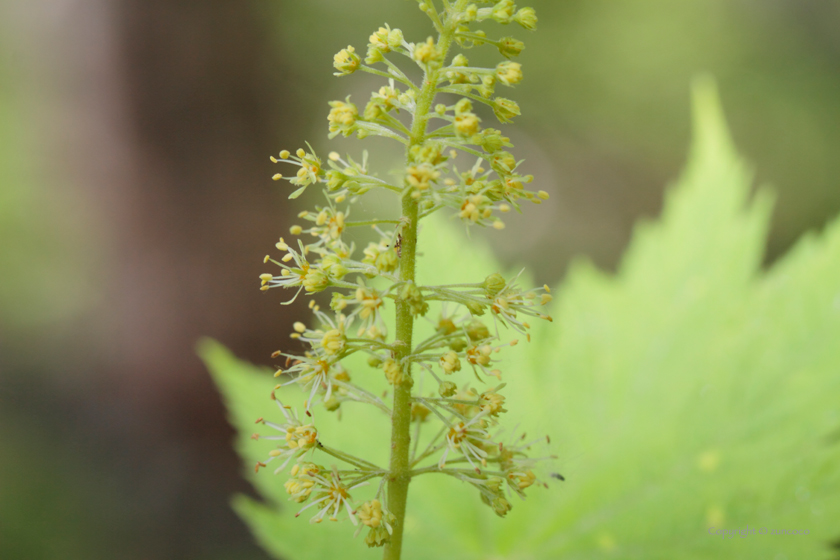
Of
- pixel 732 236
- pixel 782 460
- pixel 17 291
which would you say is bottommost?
pixel 17 291

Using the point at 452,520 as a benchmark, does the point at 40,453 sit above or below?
below

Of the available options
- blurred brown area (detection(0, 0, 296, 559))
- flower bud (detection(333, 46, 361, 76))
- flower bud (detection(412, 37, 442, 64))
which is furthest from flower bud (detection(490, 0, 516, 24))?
blurred brown area (detection(0, 0, 296, 559))

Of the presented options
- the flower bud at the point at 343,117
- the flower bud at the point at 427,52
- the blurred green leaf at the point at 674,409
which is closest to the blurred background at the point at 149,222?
the blurred green leaf at the point at 674,409

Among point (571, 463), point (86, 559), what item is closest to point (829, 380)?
point (571, 463)

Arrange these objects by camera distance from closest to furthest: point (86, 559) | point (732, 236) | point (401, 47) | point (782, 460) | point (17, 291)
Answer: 1. point (401, 47)
2. point (782, 460)
3. point (732, 236)
4. point (86, 559)
5. point (17, 291)

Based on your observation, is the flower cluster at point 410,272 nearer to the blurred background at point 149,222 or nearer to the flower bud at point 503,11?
the flower bud at point 503,11

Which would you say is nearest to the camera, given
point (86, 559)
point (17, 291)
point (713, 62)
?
point (86, 559)

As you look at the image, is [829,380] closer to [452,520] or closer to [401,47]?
[452,520]

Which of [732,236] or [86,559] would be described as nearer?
[732,236]
